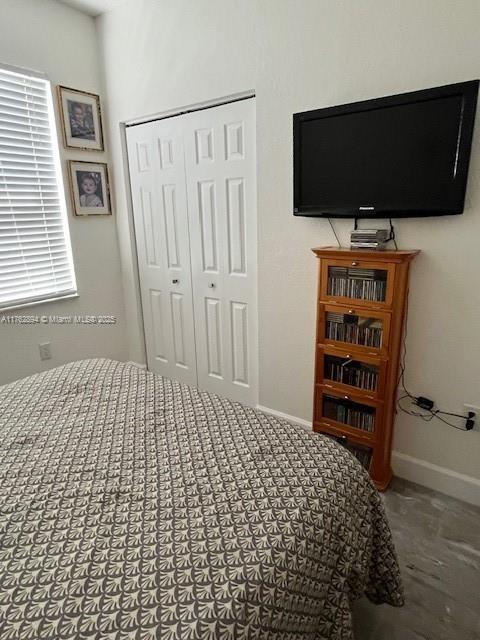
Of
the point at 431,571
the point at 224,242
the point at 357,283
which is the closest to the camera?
the point at 431,571

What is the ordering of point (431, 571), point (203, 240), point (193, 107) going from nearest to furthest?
point (431, 571)
point (193, 107)
point (203, 240)

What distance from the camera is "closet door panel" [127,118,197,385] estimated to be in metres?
2.70

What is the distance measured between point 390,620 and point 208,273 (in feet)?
6.89

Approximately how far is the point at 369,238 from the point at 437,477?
1.31 m

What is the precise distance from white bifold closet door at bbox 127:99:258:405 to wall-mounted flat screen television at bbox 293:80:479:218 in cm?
47

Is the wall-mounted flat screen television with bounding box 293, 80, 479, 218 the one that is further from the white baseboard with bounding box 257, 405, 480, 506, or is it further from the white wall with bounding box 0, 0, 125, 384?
the white wall with bounding box 0, 0, 125, 384

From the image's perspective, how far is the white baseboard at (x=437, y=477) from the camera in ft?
6.30

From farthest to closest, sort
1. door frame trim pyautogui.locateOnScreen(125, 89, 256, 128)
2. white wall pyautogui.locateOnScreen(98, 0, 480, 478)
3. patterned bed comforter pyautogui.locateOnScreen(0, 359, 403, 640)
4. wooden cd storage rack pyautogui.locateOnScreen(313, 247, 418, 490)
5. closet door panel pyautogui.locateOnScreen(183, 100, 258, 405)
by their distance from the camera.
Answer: closet door panel pyautogui.locateOnScreen(183, 100, 258, 405)
door frame trim pyautogui.locateOnScreen(125, 89, 256, 128)
wooden cd storage rack pyautogui.locateOnScreen(313, 247, 418, 490)
white wall pyautogui.locateOnScreen(98, 0, 480, 478)
patterned bed comforter pyautogui.locateOnScreen(0, 359, 403, 640)

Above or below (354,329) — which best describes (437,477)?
below

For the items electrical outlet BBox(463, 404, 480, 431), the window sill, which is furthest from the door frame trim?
electrical outlet BBox(463, 404, 480, 431)

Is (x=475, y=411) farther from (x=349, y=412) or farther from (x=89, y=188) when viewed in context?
(x=89, y=188)

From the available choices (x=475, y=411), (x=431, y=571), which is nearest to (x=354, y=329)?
(x=475, y=411)

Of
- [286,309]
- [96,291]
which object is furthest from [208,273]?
[96,291]

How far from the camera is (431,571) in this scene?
1580 millimetres
